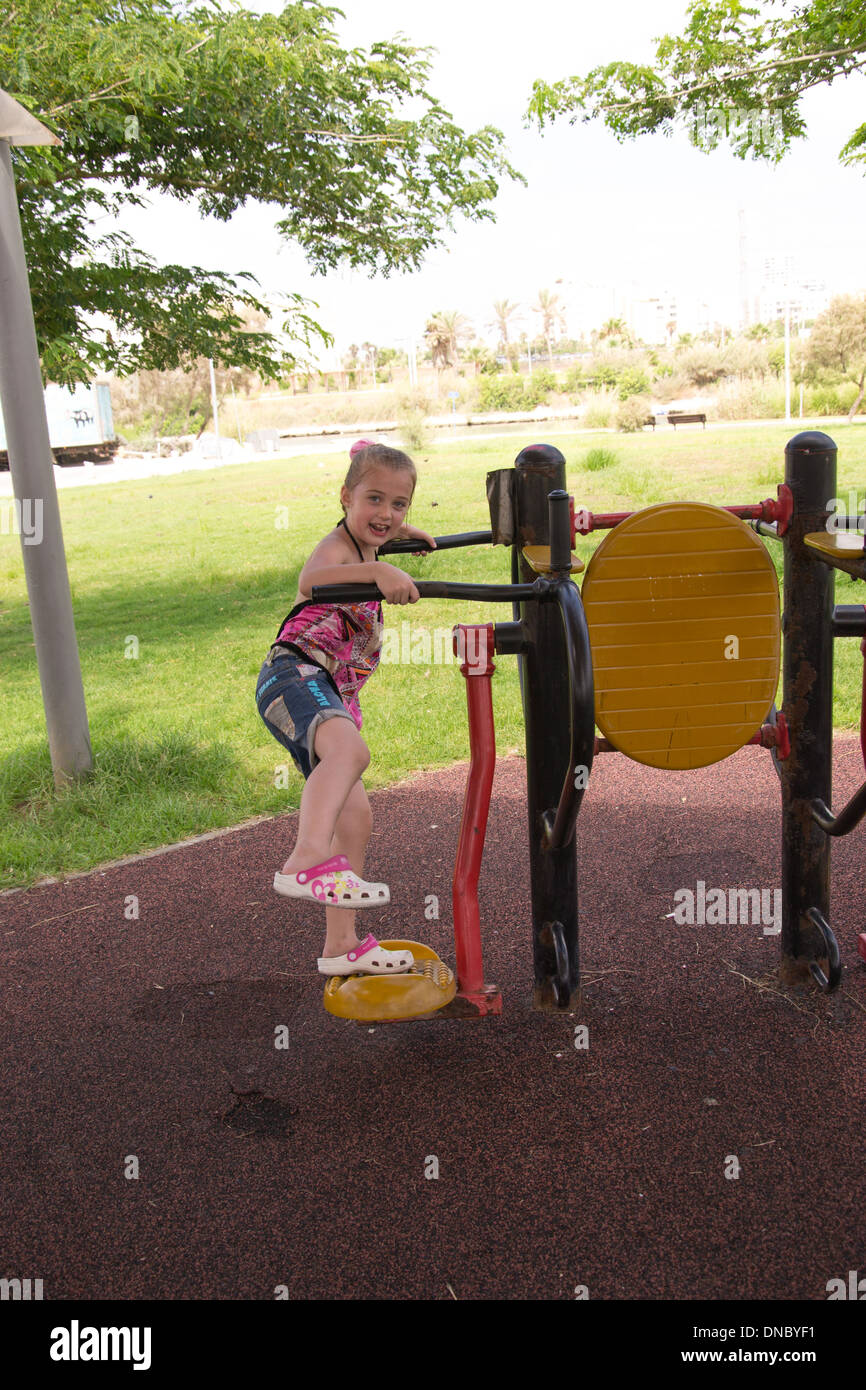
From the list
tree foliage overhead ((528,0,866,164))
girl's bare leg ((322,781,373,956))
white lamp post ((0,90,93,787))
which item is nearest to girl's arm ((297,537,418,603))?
girl's bare leg ((322,781,373,956))

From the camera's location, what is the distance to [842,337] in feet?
125

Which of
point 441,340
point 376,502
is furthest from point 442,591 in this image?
point 441,340

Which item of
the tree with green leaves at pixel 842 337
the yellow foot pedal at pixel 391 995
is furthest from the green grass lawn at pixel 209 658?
the tree with green leaves at pixel 842 337

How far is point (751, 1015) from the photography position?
265 centimetres

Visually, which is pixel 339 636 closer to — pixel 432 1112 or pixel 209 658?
pixel 432 1112

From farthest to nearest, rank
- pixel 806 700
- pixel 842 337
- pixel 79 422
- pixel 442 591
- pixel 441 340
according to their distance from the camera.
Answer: pixel 441 340
pixel 842 337
pixel 79 422
pixel 806 700
pixel 442 591

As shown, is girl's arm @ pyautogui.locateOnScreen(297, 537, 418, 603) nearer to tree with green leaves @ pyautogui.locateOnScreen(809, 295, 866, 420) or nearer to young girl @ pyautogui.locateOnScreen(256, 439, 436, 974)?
young girl @ pyautogui.locateOnScreen(256, 439, 436, 974)

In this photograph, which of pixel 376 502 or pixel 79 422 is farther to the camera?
pixel 79 422

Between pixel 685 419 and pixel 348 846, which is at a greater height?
pixel 685 419

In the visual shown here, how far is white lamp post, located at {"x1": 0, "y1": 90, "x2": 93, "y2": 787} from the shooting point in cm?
437

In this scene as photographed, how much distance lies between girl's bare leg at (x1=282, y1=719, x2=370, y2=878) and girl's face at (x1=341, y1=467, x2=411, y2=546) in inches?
17.9

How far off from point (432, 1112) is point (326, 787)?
2.35 ft

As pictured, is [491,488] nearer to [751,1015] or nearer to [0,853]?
[751,1015]
